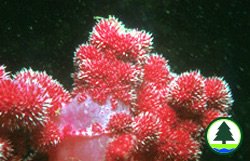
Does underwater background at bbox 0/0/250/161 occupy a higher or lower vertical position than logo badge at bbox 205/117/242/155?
higher

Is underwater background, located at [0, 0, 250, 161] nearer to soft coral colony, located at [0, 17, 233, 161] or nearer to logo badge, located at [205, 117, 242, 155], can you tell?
logo badge, located at [205, 117, 242, 155]

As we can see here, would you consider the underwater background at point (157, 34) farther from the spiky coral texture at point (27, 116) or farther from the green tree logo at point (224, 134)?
the spiky coral texture at point (27, 116)

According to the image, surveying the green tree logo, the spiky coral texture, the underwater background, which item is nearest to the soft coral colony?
the spiky coral texture

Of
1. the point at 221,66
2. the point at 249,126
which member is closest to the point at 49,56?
the point at 221,66

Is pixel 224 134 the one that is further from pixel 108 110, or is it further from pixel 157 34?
pixel 157 34

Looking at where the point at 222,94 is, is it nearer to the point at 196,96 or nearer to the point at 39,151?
the point at 196,96

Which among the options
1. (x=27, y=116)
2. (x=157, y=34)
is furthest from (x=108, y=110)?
(x=157, y=34)

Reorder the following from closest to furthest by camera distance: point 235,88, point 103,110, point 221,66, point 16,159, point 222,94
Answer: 1. point 16,159
2. point 103,110
3. point 222,94
4. point 221,66
5. point 235,88
